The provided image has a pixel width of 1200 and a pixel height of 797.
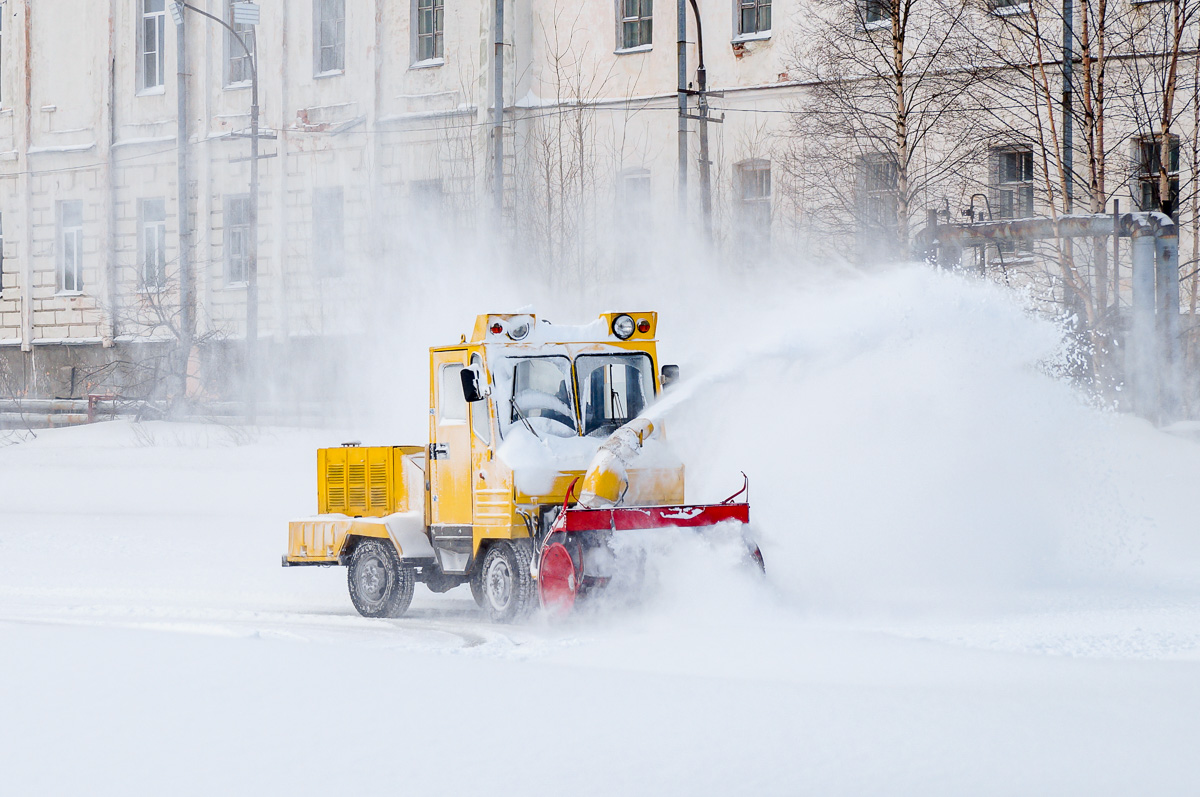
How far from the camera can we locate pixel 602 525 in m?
10.6

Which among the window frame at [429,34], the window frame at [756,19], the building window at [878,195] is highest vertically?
the window frame at [429,34]

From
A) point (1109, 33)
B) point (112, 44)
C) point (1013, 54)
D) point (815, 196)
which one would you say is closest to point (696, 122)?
point (815, 196)

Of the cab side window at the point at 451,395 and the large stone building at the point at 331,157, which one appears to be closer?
the cab side window at the point at 451,395


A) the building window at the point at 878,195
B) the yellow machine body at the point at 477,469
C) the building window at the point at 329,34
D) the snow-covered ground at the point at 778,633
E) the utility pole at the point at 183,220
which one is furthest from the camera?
the building window at the point at 329,34

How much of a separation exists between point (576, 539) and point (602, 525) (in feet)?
0.72

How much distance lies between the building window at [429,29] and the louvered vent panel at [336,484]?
23681mm

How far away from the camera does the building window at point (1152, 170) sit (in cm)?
2438

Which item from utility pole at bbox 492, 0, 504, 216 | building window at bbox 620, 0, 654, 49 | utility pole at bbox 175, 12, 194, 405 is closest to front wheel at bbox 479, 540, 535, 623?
utility pole at bbox 492, 0, 504, 216

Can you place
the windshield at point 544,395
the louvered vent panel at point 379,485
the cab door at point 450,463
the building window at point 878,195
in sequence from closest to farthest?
1. the windshield at point 544,395
2. the cab door at point 450,463
3. the louvered vent panel at point 379,485
4. the building window at point 878,195

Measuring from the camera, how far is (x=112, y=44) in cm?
4053

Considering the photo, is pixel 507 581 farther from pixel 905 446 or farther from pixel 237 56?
pixel 237 56

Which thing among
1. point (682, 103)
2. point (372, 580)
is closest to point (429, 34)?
point (682, 103)

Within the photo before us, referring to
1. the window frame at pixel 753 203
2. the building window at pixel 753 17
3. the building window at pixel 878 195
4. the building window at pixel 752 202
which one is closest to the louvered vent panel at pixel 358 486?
the building window at pixel 878 195

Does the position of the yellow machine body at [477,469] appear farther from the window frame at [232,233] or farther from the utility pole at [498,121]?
the window frame at [232,233]
